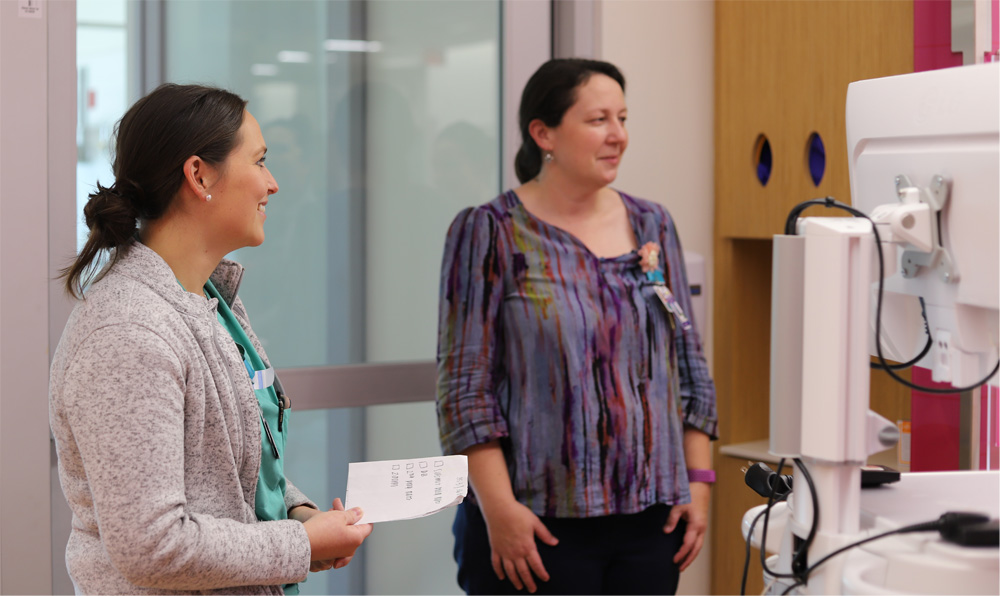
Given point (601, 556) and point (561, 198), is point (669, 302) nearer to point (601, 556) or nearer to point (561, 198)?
point (561, 198)

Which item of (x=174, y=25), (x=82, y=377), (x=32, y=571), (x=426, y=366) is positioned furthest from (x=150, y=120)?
(x=426, y=366)

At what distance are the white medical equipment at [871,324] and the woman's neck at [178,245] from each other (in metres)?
0.83

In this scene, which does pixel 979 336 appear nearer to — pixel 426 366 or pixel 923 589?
pixel 923 589

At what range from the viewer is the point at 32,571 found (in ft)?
6.70

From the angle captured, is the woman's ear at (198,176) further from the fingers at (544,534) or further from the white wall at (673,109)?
the white wall at (673,109)

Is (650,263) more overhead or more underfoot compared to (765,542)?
more overhead

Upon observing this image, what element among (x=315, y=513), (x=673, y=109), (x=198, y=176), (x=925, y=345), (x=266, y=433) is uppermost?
(x=673, y=109)

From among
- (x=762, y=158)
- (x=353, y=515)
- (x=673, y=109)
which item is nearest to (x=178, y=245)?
(x=353, y=515)

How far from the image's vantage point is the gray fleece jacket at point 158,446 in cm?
115

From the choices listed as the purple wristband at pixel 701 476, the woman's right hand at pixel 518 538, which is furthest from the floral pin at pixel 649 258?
the woman's right hand at pixel 518 538

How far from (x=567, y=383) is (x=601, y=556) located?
41cm

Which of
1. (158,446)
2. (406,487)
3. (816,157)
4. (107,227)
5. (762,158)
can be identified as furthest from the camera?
(762,158)

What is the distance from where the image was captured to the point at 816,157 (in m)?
2.79

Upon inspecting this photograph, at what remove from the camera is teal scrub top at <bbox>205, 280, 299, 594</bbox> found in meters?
1.40
